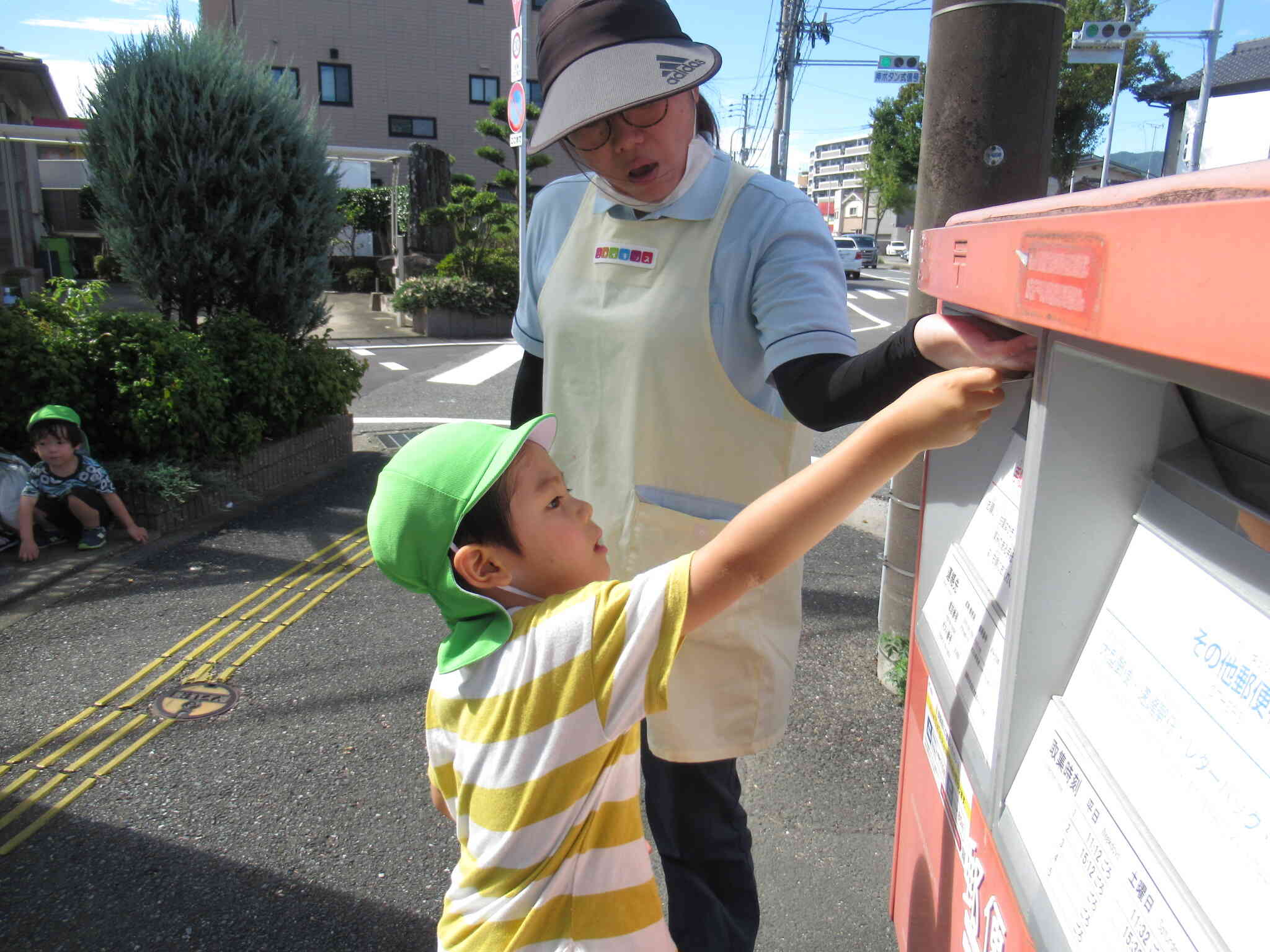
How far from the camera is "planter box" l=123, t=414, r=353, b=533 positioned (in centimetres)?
470

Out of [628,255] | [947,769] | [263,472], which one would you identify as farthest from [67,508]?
[947,769]

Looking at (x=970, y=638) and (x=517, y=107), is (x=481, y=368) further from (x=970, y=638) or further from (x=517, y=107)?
(x=970, y=638)

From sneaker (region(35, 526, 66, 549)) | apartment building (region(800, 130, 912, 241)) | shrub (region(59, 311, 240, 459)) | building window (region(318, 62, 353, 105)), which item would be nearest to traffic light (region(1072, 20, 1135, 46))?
shrub (region(59, 311, 240, 459))

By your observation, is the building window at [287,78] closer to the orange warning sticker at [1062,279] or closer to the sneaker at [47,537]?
the sneaker at [47,537]

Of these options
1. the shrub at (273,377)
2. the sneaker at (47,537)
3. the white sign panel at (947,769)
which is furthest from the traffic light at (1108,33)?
the white sign panel at (947,769)

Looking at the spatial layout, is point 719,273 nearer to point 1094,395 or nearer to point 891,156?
point 1094,395

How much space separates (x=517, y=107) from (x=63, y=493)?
18.1 ft

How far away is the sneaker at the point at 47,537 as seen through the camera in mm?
4438

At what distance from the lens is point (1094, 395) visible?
3.08ft

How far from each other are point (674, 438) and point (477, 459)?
0.45 meters

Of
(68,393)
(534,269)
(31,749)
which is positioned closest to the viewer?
(534,269)

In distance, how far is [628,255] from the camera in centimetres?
157

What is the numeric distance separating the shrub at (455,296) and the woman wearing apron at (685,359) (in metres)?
11.6

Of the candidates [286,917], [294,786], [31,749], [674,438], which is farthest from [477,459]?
[31,749]
